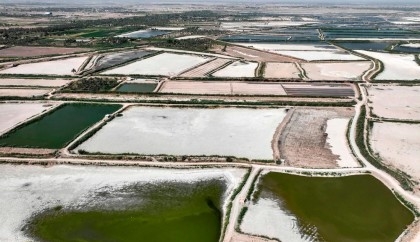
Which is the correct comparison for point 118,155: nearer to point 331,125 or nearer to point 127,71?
point 331,125

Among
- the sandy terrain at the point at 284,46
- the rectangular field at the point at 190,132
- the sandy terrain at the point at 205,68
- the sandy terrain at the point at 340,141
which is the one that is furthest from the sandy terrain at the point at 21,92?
the sandy terrain at the point at 284,46

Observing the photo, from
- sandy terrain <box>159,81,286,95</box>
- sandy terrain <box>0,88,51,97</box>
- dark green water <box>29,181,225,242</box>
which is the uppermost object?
sandy terrain <box>159,81,286,95</box>

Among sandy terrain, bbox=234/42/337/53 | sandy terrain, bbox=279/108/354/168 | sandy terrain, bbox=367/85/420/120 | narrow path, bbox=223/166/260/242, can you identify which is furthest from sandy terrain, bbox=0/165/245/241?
sandy terrain, bbox=234/42/337/53

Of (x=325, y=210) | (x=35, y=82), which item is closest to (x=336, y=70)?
(x=325, y=210)

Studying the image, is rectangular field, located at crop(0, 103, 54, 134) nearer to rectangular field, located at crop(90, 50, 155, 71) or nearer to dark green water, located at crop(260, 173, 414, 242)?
rectangular field, located at crop(90, 50, 155, 71)

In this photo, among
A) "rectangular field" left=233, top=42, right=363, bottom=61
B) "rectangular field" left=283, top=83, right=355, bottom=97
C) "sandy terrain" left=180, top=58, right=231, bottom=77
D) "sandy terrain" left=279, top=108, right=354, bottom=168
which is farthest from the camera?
"rectangular field" left=233, top=42, right=363, bottom=61

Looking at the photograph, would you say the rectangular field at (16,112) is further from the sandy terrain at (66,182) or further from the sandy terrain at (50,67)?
the sandy terrain at (50,67)
